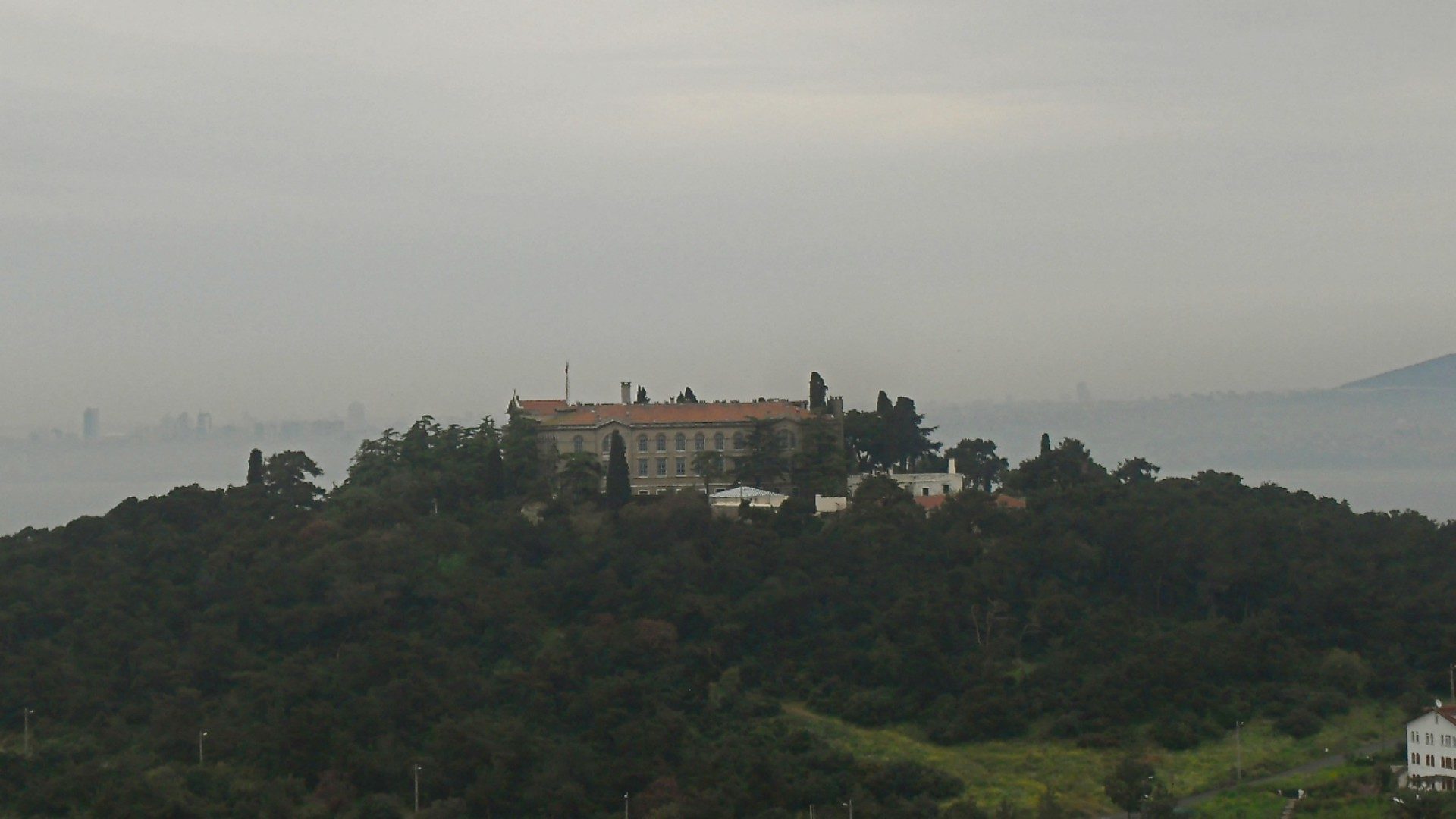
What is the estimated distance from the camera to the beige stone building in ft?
260

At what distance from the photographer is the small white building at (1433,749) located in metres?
49.1

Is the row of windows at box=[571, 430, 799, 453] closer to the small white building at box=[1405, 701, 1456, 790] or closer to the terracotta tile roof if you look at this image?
the terracotta tile roof

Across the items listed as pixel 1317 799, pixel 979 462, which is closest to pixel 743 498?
pixel 979 462

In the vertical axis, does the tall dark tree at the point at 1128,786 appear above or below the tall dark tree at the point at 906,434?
below

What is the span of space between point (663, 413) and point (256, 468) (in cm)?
2028

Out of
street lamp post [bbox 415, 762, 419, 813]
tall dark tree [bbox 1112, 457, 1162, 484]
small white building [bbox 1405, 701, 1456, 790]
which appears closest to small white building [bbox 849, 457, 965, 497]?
tall dark tree [bbox 1112, 457, 1162, 484]

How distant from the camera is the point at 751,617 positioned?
6341 cm

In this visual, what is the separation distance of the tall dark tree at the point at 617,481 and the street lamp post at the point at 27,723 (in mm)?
24709

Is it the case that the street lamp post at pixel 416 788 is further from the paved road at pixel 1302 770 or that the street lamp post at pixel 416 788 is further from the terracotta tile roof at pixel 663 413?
the terracotta tile roof at pixel 663 413

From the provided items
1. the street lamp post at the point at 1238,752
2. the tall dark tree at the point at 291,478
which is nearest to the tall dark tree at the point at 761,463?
the tall dark tree at the point at 291,478

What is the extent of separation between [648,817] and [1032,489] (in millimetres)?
37945

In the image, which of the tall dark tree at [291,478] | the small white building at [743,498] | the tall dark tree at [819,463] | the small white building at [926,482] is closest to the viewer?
the small white building at [743,498]

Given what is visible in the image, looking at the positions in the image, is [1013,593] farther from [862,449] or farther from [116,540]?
[116,540]

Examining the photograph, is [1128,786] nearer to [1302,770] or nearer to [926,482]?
[1302,770]
